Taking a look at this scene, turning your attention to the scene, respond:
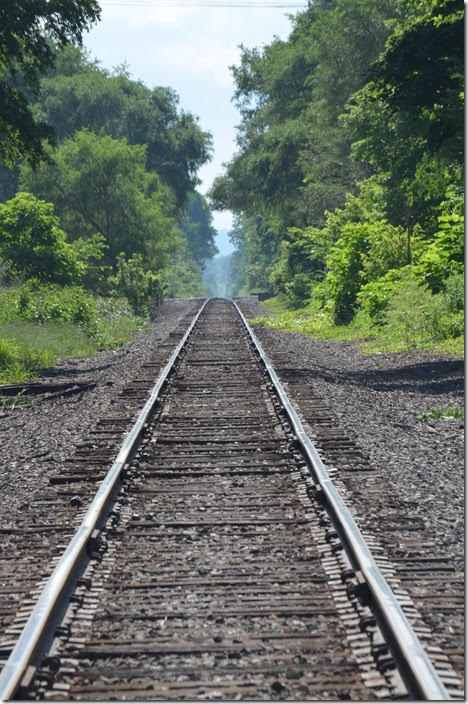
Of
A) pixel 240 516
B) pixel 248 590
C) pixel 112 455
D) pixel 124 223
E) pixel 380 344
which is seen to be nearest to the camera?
pixel 248 590

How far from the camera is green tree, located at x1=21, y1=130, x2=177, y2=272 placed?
1440 inches

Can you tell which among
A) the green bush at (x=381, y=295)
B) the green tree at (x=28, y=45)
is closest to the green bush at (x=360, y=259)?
the green bush at (x=381, y=295)

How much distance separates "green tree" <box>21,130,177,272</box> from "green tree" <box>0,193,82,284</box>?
15943 millimetres

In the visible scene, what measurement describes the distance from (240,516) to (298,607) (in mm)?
1363

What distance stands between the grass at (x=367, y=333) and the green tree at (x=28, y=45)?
26.7ft

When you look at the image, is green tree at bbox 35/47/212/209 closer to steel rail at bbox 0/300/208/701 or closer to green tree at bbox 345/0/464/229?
green tree at bbox 345/0/464/229

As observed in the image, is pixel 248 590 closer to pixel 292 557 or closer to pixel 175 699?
pixel 292 557

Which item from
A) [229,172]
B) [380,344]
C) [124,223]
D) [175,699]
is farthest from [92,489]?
[229,172]

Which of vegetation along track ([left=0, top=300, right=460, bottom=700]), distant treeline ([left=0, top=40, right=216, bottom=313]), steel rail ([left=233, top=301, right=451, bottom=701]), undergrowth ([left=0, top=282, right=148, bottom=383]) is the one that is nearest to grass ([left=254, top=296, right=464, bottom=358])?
undergrowth ([left=0, top=282, right=148, bottom=383])

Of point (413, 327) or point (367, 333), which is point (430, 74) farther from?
point (367, 333)

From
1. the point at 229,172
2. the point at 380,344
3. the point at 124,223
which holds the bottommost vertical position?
the point at 380,344

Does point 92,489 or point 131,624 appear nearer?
point 131,624

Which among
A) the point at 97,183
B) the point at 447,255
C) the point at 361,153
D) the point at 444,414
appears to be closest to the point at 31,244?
the point at 361,153

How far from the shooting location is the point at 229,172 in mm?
43312
